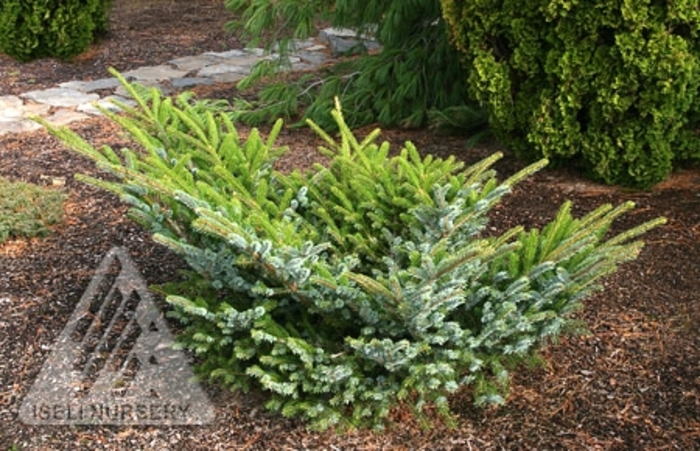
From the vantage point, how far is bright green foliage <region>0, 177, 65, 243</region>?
3770 millimetres

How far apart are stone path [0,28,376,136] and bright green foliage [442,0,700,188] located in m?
1.93

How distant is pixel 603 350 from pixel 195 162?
1600mm

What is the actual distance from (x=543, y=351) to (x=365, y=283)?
94 cm

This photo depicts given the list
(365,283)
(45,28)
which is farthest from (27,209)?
(45,28)

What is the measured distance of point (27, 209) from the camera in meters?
3.91

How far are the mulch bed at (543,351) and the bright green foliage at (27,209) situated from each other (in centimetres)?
6

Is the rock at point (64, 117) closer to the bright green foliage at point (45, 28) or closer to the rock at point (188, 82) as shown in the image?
the rock at point (188, 82)

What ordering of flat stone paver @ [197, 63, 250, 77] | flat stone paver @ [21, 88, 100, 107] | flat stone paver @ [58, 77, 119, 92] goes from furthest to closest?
flat stone paver @ [197, 63, 250, 77] → flat stone paver @ [58, 77, 119, 92] → flat stone paver @ [21, 88, 100, 107]

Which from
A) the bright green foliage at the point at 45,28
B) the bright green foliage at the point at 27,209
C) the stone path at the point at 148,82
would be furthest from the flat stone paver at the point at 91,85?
the bright green foliage at the point at 27,209

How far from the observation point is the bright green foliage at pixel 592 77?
3.69 metres

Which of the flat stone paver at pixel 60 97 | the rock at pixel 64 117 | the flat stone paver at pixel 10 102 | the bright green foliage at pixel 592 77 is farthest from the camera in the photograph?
the flat stone paver at pixel 60 97

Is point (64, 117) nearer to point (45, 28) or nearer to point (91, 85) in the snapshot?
point (91, 85)
